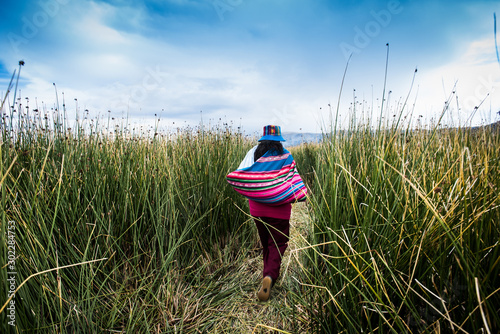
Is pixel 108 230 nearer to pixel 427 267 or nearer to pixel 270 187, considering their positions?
pixel 270 187

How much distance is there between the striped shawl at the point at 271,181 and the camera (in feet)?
7.18

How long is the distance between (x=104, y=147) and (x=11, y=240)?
4.52 feet

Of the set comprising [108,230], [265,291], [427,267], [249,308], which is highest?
[427,267]

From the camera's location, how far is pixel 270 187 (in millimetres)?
2207

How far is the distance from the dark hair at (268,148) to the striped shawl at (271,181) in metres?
0.09

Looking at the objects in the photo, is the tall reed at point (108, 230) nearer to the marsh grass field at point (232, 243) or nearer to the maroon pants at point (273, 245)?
the marsh grass field at point (232, 243)

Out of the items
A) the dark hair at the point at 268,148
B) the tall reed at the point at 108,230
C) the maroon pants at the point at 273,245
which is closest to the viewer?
the tall reed at the point at 108,230

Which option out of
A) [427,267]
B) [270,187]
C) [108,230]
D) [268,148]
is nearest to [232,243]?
[270,187]

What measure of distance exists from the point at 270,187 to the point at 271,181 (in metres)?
0.06

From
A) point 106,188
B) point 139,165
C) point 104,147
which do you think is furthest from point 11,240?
point 104,147

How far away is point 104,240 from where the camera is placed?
187 cm

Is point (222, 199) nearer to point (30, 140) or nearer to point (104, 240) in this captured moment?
point (104, 240)

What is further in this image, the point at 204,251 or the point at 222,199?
the point at 222,199

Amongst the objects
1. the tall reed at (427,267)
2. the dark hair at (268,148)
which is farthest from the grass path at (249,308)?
the dark hair at (268,148)
